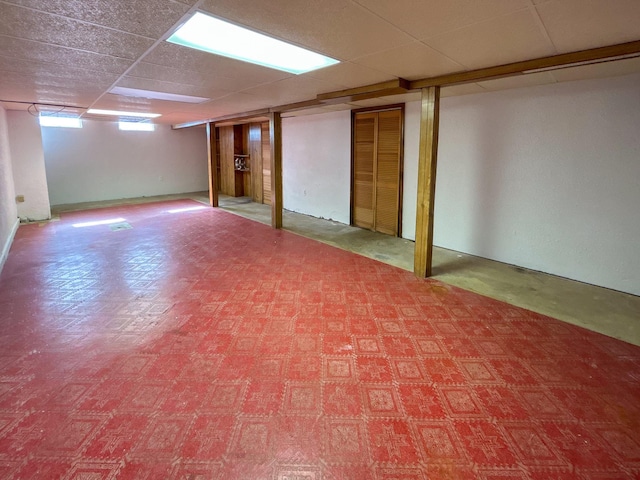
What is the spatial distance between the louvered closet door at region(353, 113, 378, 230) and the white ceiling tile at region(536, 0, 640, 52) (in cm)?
374

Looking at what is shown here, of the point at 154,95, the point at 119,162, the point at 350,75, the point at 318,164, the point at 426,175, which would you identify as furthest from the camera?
the point at 119,162

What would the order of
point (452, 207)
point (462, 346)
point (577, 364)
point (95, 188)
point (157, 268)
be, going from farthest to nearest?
point (95, 188), point (452, 207), point (157, 268), point (462, 346), point (577, 364)

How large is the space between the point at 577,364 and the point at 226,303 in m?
3.00

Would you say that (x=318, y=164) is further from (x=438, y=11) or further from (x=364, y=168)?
(x=438, y=11)

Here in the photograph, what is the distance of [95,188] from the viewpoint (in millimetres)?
9945

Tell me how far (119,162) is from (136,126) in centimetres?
120

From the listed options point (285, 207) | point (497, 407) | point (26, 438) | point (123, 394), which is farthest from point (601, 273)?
point (285, 207)

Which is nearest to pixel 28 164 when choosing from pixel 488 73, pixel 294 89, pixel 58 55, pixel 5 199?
pixel 5 199

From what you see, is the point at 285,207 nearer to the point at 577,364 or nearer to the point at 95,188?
the point at 95,188

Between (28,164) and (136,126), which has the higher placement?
(136,126)

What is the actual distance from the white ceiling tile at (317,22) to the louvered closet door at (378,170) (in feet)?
10.6

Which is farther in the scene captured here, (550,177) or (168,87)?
(168,87)

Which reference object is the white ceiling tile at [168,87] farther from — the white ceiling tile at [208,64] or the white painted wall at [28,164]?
the white painted wall at [28,164]

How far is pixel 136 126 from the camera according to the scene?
1035 cm
